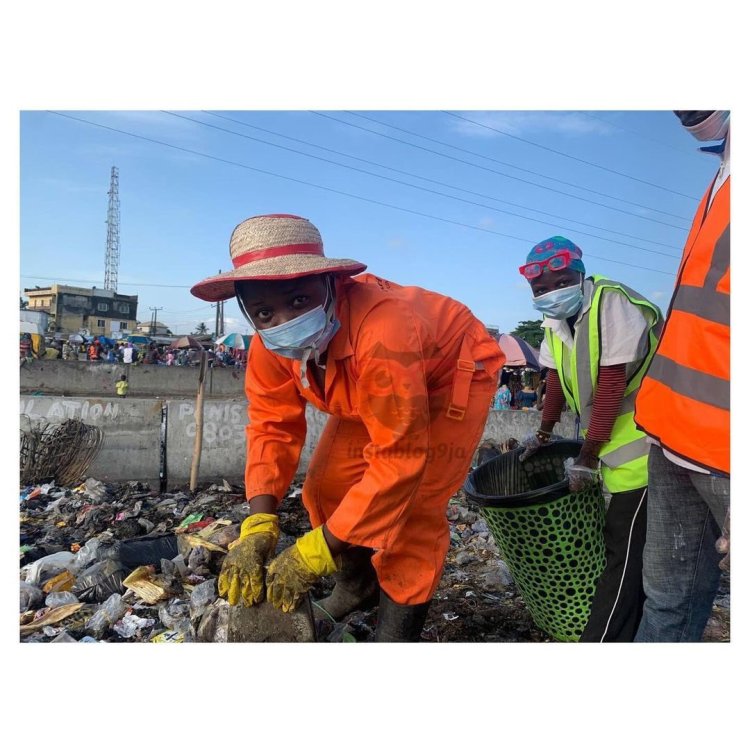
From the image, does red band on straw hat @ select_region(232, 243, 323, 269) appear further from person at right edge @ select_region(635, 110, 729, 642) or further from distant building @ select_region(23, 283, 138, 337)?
distant building @ select_region(23, 283, 138, 337)

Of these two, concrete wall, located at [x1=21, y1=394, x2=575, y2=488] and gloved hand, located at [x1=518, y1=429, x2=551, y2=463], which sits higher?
gloved hand, located at [x1=518, y1=429, x2=551, y2=463]

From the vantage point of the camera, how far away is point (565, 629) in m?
2.71

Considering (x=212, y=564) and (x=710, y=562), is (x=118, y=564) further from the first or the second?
(x=710, y=562)

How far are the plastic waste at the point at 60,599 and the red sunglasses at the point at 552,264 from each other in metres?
2.70

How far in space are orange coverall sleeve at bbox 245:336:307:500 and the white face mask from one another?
162 centimetres

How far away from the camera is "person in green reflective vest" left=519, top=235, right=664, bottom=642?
2.38 meters

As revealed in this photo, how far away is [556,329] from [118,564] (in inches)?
→ 102

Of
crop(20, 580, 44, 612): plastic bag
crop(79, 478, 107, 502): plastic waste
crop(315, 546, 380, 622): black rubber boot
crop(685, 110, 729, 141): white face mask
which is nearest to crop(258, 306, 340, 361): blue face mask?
crop(315, 546, 380, 622): black rubber boot

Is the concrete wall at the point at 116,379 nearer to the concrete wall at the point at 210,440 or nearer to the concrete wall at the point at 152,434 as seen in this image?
the concrete wall at the point at 152,434

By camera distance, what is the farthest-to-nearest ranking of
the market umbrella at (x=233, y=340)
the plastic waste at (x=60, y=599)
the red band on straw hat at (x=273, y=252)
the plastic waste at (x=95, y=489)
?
the market umbrella at (x=233, y=340), the plastic waste at (x=95, y=489), the plastic waste at (x=60, y=599), the red band on straw hat at (x=273, y=252)

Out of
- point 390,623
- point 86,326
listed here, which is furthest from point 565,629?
point 86,326

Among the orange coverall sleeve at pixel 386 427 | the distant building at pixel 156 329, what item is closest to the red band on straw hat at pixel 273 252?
the orange coverall sleeve at pixel 386 427

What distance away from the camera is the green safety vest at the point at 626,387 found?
241 cm

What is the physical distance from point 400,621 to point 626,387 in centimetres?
132
